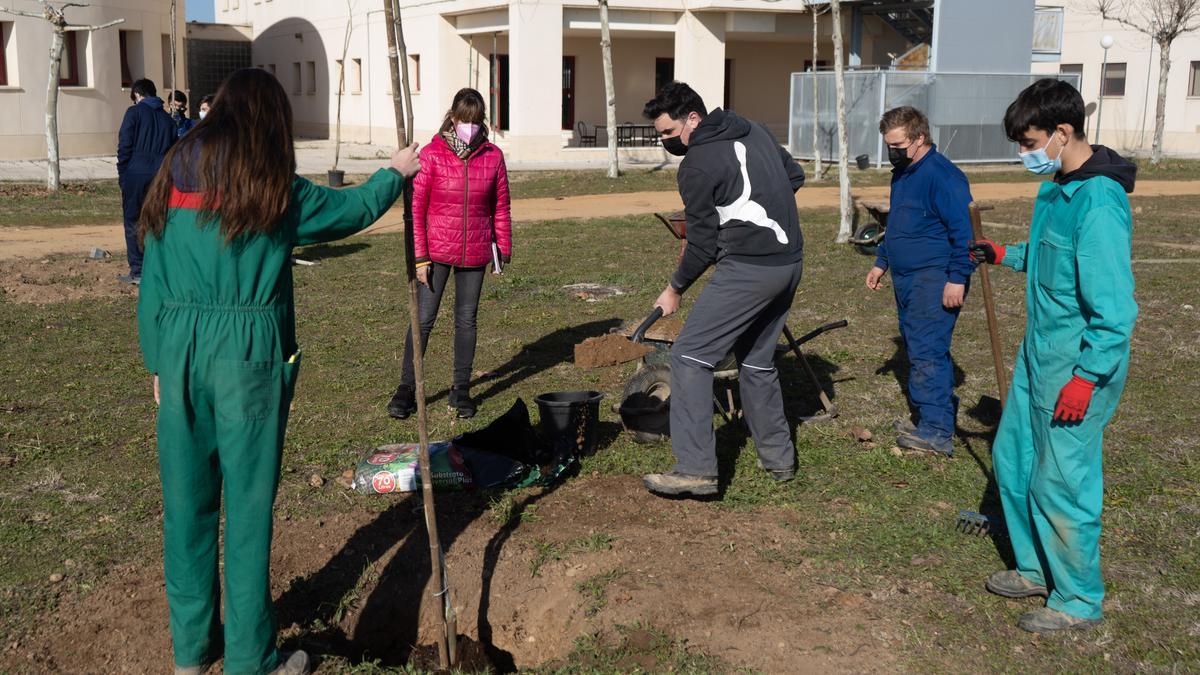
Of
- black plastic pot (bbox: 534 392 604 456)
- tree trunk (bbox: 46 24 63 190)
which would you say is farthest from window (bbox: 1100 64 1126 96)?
black plastic pot (bbox: 534 392 604 456)

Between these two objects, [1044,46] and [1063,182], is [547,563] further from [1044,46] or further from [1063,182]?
[1044,46]

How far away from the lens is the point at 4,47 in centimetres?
2530

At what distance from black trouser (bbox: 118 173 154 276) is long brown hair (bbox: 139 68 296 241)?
7727mm

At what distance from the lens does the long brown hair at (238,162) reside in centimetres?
333

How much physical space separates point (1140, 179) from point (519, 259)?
55.7 ft

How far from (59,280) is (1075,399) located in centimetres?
1013

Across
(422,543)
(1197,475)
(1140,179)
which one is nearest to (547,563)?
(422,543)

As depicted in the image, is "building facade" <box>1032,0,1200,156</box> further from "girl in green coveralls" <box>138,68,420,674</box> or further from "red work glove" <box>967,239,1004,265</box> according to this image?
"girl in green coveralls" <box>138,68,420,674</box>

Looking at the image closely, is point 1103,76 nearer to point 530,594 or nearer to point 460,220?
point 460,220

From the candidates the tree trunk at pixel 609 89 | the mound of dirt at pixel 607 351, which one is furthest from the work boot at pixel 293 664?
the tree trunk at pixel 609 89

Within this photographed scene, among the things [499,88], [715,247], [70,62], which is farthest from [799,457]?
[499,88]

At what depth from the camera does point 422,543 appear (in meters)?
4.96

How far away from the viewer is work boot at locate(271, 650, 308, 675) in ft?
12.4

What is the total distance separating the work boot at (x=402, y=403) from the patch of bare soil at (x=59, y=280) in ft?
17.2
